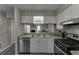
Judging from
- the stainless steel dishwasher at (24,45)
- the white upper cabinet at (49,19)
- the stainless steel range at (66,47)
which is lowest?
the stainless steel dishwasher at (24,45)

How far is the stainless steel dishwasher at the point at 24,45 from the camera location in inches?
144

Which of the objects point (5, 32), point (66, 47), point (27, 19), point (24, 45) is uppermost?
point (27, 19)

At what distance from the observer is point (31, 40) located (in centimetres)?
364

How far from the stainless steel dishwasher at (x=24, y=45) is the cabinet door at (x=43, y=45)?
1.42 ft

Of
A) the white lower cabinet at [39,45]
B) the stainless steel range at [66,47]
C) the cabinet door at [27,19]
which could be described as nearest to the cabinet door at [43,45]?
the white lower cabinet at [39,45]

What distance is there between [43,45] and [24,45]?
2.40ft

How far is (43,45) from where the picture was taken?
3.65m

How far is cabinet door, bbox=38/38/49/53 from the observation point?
3.62m

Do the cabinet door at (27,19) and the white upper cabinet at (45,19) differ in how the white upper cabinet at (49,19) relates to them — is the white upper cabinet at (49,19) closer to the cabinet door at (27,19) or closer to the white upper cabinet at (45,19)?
the white upper cabinet at (45,19)

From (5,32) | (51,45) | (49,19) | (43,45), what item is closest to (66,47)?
(51,45)

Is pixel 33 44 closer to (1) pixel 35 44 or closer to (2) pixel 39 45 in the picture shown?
(1) pixel 35 44
